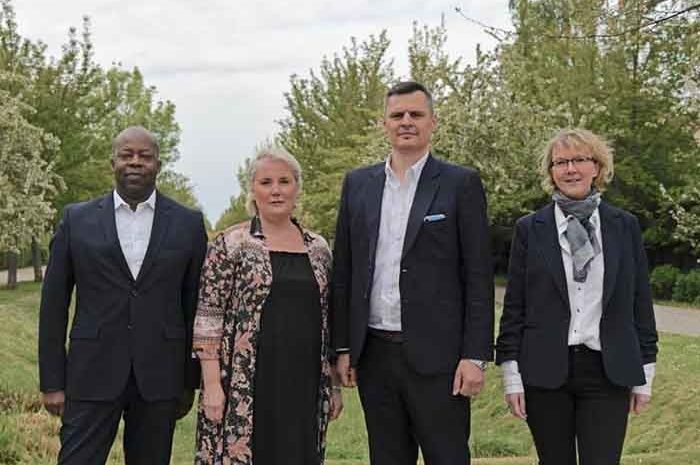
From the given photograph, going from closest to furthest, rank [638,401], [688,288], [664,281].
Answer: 1. [638,401]
2. [688,288]
3. [664,281]

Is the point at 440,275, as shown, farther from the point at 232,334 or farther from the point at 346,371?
the point at 232,334

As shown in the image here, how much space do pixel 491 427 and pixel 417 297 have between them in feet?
27.5

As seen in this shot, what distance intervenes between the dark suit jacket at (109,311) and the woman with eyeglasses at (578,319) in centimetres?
173

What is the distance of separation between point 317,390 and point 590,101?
24796 millimetres

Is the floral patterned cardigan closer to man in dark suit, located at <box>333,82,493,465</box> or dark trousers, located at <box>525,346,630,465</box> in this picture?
man in dark suit, located at <box>333,82,493,465</box>

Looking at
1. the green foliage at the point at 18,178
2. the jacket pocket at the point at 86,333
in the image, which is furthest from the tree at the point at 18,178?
the jacket pocket at the point at 86,333

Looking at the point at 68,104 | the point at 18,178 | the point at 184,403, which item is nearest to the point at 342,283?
the point at 184,403

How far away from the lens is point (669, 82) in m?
27.8

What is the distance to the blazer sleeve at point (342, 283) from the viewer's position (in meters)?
4.66

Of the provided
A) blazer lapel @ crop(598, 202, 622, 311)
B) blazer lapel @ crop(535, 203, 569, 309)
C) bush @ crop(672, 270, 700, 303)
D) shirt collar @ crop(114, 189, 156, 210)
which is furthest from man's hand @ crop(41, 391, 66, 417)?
bush @ crop(672, 270, 700, 303)

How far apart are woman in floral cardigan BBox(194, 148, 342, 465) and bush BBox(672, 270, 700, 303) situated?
22.7 m

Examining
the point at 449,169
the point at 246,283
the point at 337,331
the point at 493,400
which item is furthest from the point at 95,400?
the point at 493,400

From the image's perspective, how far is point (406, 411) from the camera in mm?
4602

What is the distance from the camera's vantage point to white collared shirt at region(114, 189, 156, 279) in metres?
4.57
